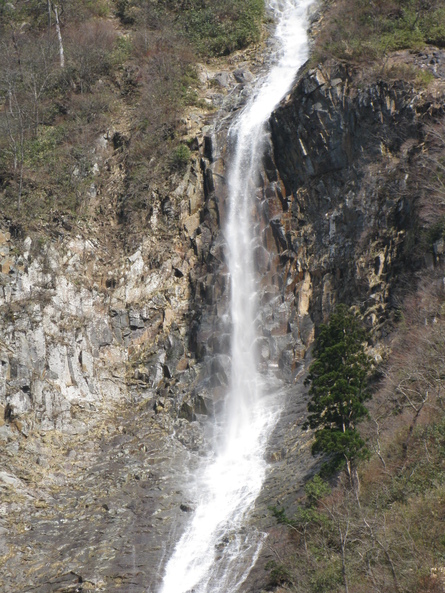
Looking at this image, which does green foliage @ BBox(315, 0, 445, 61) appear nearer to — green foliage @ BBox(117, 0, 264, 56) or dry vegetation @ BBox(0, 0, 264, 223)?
green foliage @ BBox(117, 0, 264, 56)

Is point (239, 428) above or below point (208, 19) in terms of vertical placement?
below

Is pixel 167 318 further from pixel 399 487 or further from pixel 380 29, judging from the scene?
pixel 380 29

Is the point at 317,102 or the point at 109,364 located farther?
the point at 317,102

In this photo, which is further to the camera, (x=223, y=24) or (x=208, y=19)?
(x=208, y=19)

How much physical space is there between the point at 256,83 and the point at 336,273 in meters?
20.1

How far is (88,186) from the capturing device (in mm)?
37375

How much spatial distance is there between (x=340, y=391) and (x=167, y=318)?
14317mm

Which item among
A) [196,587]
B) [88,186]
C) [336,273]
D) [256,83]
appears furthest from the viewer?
[256,83]

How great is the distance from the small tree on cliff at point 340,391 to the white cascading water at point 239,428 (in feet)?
15.9

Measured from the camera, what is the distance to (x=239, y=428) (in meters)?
28.7

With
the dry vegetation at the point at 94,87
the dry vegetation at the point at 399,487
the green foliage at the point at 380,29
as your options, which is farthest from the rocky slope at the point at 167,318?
the dry vegetation at the point at 94,87

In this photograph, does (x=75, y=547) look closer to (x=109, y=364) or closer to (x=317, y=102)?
(x=109, y=364)

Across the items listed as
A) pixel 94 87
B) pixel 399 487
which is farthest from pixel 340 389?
pixel 94 87

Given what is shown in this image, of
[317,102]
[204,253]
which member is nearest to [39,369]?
[204,253]
